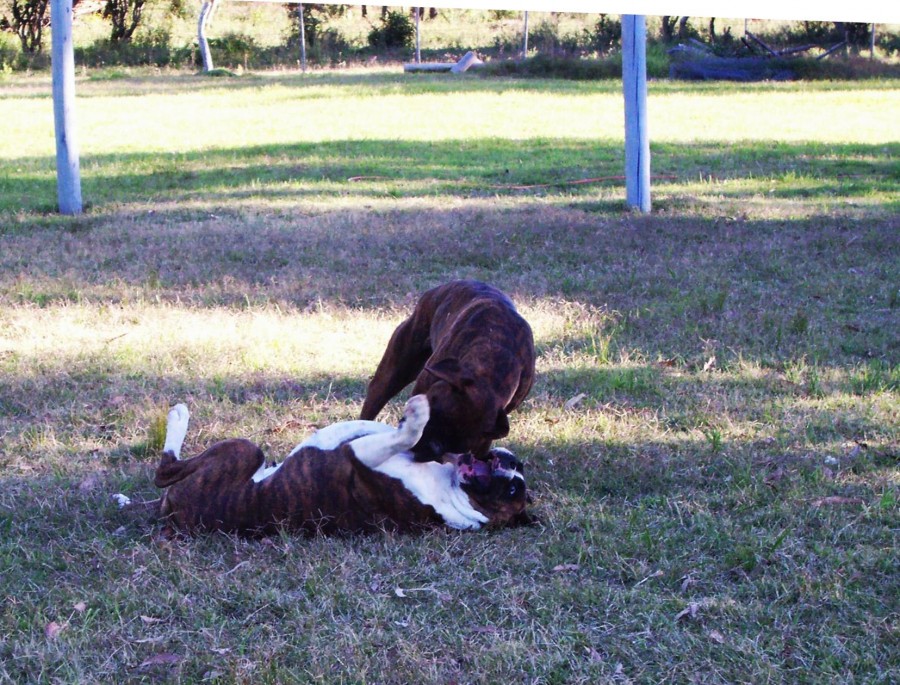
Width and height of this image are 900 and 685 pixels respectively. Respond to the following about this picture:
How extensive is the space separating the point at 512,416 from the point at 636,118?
266 inches

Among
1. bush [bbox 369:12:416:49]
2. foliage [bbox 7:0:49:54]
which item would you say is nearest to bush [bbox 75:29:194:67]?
foliage [bbox 7:0:49:54]

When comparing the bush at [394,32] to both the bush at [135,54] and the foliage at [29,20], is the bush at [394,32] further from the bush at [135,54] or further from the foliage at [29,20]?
the foliage at [29,20]

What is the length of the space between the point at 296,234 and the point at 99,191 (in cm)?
413

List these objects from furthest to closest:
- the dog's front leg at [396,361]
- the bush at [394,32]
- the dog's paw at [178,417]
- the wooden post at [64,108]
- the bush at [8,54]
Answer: the bush at [394,32], the bush at [8,54], the wooden post at [64,108], the dog's front leg at [396,361], the dog's paw at [178,417]

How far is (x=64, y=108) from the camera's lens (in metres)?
11.7

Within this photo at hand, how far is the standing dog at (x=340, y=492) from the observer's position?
14.6 ft

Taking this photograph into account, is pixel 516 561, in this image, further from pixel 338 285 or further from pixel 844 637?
pixel 338 285

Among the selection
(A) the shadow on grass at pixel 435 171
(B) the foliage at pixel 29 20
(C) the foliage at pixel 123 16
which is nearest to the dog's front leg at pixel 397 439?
(A) the shadow on grass at pixel 435 171

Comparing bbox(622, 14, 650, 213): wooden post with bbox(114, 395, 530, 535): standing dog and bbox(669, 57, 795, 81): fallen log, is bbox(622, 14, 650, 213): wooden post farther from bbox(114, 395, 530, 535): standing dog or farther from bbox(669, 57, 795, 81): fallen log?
bbox(669, 57, 795, 81): fallen log

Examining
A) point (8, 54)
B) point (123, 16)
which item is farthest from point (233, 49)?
point (8, 54)

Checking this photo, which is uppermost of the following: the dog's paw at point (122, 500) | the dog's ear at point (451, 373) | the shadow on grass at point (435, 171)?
the shadow on grass at point (435, 171)

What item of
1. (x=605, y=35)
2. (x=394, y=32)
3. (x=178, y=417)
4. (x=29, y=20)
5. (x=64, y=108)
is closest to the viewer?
(x=178, y=417)

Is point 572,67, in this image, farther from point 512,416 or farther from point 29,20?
point 512,416

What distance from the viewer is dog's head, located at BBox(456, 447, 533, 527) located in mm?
4488
